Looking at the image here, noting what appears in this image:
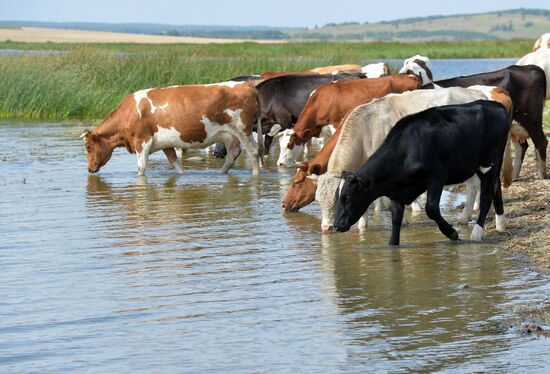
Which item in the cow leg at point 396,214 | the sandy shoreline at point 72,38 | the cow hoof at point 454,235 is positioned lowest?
the sandy shoreline at point 72,38

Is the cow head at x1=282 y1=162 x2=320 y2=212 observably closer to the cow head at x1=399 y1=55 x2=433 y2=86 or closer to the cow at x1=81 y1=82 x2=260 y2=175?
the cow at x1=81 y1=82 x2=260 y2=175

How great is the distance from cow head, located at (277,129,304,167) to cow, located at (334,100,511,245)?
5.37 metres

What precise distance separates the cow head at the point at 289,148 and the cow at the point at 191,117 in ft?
1.53

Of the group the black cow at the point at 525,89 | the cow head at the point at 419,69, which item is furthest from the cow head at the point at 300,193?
the cow head at the point at 419,69

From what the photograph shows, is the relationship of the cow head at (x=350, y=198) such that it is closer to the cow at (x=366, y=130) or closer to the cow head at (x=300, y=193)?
the cow at (x=366, y=130)

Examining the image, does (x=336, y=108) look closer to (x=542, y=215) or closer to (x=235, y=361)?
(x=542, y=215)

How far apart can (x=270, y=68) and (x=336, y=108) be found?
18022 mm

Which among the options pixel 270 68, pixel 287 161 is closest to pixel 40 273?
pixel 287 161

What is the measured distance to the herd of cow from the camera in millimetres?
10500

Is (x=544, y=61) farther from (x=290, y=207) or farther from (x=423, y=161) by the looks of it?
(x=423, y=161)

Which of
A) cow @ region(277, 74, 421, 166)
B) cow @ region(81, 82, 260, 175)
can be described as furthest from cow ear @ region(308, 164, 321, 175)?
cow @ region(81, 82, 260, 175)

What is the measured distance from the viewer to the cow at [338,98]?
599 inches

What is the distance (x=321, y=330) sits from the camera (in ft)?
25.5

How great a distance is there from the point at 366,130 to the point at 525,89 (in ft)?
13.3
